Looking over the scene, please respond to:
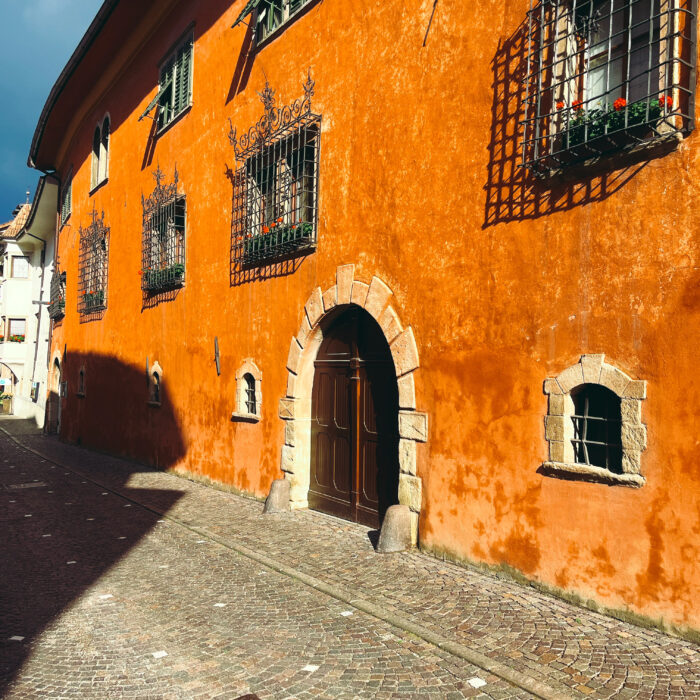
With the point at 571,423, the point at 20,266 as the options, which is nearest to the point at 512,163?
the point at 571,423

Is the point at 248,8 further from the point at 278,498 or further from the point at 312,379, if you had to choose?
the point at 278,498

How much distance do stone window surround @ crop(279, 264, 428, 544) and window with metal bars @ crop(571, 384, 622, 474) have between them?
1692 mm

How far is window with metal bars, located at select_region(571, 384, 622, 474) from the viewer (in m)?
5.20

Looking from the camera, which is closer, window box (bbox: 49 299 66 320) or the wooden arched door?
the wooden arched door

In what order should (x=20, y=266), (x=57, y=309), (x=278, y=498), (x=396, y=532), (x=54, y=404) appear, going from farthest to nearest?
(x=20, y=266), (x=54, y=404), (x=57, y=309), (x=278, y=498), (x=396, y=532)

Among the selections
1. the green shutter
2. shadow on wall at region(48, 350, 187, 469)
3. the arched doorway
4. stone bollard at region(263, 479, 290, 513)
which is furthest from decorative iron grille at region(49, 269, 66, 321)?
stone bollard at region(263, 479, 290, 513)

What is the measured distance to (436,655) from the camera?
431 cm

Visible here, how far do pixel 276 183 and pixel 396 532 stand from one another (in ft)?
17.7

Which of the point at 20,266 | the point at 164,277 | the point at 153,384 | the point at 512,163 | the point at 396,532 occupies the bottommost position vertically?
the point at 396,532

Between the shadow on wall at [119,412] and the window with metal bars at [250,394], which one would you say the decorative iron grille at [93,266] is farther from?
the window with metal bars at [250,394]

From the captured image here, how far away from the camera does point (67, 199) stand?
2175 cm

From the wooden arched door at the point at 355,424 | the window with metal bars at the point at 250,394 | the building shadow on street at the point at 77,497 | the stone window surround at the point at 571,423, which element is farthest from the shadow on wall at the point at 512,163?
the window with metal bars at the point at 250,394

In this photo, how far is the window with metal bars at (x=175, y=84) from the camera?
12.6 meters

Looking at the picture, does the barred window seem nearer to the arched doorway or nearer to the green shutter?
the green shutter
